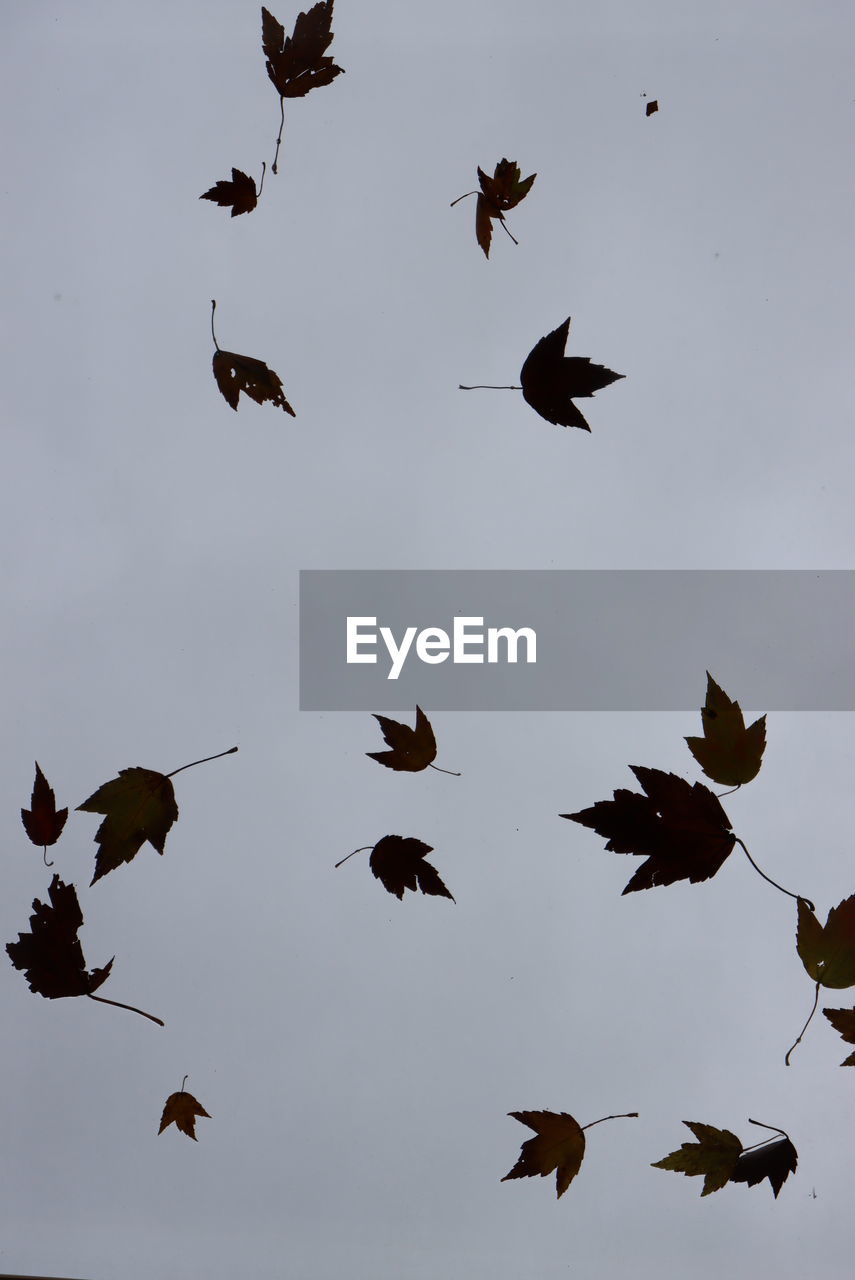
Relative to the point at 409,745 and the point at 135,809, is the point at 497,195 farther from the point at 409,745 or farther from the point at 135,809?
the point at 135,809

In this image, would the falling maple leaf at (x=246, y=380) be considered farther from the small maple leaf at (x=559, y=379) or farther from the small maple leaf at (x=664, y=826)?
the small maple leaf at (x=664, y=826)

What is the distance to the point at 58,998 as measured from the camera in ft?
2.77

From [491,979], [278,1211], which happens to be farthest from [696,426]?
[278,1211]

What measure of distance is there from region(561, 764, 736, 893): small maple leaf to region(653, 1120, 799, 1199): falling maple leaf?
0.31m

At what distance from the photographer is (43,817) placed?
83cm

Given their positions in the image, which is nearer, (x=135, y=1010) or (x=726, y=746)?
(x=726, y=746)

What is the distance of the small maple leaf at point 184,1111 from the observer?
828 millimetres

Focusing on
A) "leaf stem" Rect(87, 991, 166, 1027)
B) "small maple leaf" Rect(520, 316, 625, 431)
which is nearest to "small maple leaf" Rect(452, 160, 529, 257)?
"small maple leaf" Rect(520, 316, 625, 431)

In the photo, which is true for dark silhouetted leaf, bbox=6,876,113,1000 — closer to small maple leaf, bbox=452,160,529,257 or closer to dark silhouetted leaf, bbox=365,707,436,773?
dark silhouetted leaf, bbox=365,707,436,773

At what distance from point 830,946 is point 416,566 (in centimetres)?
53

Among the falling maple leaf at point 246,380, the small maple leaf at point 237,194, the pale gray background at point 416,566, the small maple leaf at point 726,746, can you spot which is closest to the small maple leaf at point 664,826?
the small maple leaf at point 726,746

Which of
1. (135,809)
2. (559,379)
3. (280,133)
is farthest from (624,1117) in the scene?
(280,133)

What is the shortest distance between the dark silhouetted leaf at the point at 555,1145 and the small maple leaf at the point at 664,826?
318 millimetres

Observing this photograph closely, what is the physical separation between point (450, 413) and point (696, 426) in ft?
0.87
